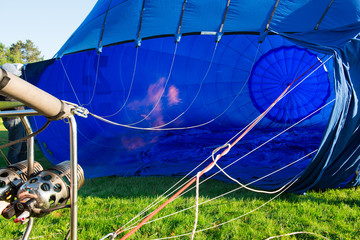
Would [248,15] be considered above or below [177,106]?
above

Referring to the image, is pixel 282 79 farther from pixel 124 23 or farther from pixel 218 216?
pixel 218 216

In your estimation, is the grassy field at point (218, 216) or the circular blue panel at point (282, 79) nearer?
the grassy field at point (218, 216)

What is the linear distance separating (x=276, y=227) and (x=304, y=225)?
0.79 feet

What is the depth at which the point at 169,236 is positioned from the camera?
2.05 m

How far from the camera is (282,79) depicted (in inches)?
234

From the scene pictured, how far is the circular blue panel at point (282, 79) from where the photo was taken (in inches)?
233

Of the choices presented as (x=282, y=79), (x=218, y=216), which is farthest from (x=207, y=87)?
(x=218, y=216)

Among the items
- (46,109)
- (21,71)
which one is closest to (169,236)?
(46,109)

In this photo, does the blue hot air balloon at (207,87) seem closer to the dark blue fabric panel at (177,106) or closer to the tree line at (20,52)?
the dark blue fabric panel at (177,106)

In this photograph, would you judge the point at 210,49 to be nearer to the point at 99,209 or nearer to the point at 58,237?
the point at 99,209

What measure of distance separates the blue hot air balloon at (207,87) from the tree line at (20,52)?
3792cm

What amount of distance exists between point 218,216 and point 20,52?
4714 cm

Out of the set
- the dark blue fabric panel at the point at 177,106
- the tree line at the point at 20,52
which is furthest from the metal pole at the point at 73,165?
the tree line at the point at 20,52

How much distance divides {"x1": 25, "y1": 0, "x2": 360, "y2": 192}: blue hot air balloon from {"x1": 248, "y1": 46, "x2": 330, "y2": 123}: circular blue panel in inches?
0.9
